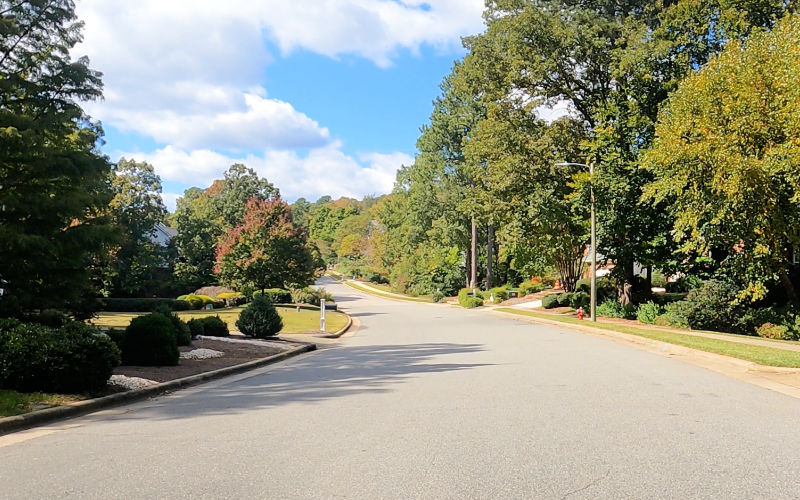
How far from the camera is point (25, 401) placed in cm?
842

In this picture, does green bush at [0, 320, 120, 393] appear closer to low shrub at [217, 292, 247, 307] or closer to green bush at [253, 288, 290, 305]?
low shrub at [217, 292, 247, 307]

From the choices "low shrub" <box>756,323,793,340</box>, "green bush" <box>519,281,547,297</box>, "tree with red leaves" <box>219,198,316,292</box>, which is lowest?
"low shrub" <box>756,323,793,340</box>

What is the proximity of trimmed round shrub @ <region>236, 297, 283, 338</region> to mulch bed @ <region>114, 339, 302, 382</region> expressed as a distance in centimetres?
47

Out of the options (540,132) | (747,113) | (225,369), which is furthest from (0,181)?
(540,132)

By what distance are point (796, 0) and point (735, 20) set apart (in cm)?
257

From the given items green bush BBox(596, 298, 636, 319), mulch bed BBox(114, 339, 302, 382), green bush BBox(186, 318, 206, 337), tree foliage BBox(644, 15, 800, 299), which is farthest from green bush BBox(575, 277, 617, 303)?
green bush BBox(186, 318, 206, 337)

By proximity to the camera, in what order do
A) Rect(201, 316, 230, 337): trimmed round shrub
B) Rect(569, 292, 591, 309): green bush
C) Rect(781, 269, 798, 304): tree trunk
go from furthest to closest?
Rect(569, 292, 591, 309): green bush
Rect(781, 269, 798, 304): tree trunk
Rect(201, 316, 230, 337): trimmed round shrub

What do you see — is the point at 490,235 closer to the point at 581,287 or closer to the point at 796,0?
the point at 581,287

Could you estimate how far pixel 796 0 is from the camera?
87.7 ft

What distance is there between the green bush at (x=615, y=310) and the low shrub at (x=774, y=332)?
25.8 feet

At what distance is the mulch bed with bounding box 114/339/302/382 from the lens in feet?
39.0

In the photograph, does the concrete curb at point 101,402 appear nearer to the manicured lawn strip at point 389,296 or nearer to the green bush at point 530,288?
the green bush at point 530,288

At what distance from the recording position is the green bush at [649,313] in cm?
3075

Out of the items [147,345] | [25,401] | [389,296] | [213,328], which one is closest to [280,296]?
[213,328]
